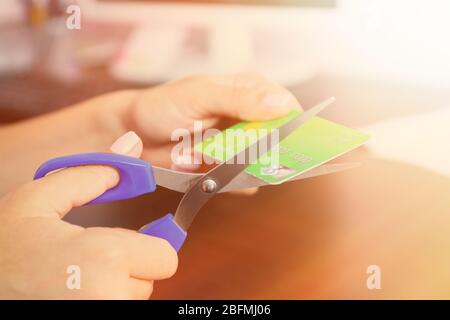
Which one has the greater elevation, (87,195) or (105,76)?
(105,76)

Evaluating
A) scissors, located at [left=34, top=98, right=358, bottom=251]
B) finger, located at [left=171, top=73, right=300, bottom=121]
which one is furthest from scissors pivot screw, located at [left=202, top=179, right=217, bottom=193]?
finger, located at [left=171, top=73, right=300, bottom=121]

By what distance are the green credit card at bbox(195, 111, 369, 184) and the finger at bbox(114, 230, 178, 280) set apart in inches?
4.1

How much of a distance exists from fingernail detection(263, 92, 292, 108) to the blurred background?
0.10 m

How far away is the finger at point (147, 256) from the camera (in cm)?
47

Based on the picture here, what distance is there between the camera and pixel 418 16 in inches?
28.0

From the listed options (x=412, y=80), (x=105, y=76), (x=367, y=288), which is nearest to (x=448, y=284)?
(x=367, y=288)

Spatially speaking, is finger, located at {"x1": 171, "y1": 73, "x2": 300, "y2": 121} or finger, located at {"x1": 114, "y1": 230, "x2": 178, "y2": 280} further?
finger, located at {"x1": 171, "y1": 73, "x2": 300, "y2": 121}

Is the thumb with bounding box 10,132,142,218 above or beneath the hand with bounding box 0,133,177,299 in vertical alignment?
above

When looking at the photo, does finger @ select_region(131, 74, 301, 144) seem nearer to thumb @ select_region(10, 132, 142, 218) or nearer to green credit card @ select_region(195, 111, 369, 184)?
green credit card @ select_region(195, 111, 369, 184)

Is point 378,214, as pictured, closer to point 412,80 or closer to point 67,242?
point 412,80

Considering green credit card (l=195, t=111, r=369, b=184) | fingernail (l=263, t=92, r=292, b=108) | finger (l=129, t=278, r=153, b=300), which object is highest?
fingernail (l=263, t=92, r=292, b=108)

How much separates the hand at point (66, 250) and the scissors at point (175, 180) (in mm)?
12

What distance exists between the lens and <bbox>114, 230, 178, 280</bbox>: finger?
0.47 m
